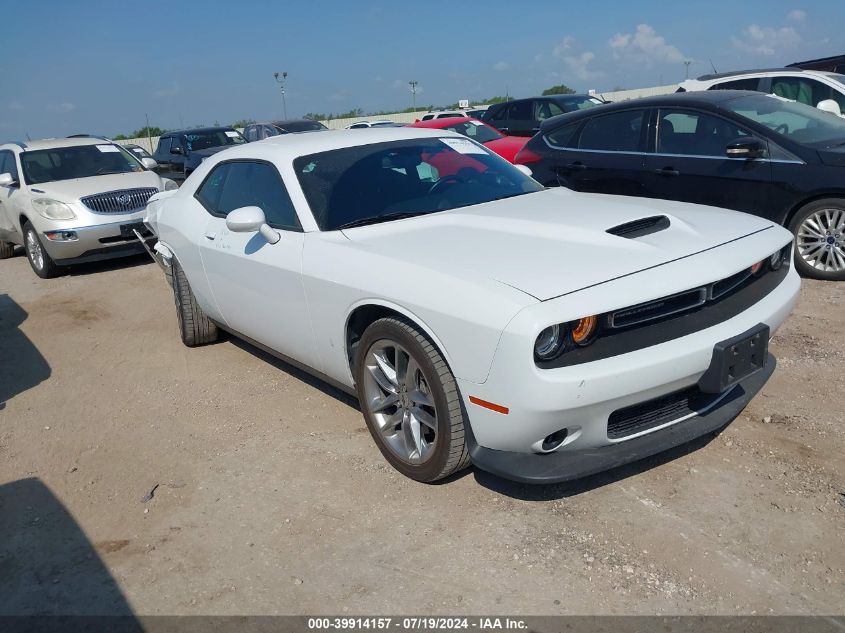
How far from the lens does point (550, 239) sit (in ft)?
10.8

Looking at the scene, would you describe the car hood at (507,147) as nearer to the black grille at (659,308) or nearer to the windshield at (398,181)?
the windshield at (398,181)

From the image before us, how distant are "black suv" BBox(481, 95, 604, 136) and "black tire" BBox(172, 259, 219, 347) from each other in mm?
10784

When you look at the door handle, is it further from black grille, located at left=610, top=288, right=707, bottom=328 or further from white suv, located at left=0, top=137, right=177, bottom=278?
white suv, located at left=0, top=137, right=177, bottom=278

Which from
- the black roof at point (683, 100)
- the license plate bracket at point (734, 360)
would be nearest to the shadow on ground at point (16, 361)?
the license plate bracket at point (734, 360)

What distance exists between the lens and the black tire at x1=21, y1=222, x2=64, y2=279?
8914 millimetres

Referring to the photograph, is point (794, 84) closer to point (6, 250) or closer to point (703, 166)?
point (703, 166)

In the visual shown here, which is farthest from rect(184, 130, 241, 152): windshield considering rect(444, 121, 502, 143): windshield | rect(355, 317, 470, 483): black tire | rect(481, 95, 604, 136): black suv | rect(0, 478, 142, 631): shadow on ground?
rect(355, 317, 470, 483): black tire

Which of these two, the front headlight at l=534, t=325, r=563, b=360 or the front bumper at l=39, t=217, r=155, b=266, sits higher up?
the front headlight at l=534, t=325, r=563, b=360

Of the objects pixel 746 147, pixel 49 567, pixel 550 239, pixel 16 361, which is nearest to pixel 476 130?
pixel 746 147

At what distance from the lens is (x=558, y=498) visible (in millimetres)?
3209

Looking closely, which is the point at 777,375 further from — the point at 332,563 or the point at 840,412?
the point at 332,563

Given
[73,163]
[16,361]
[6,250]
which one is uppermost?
[73,163]

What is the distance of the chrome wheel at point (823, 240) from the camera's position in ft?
19.3

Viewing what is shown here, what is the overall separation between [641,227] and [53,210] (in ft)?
25.1
